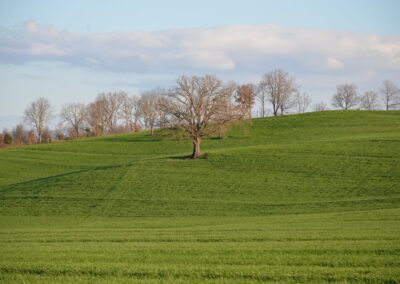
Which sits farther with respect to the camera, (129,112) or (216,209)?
(129,112)

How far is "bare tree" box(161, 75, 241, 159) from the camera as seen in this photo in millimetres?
59312

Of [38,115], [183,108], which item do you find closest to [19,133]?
[38,115]

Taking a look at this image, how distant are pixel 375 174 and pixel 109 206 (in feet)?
77.1

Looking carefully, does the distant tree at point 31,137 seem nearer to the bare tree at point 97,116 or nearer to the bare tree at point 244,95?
the bare tree at point 97,116

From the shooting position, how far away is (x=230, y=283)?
10.8 meters

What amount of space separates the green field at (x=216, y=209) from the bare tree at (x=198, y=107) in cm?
319

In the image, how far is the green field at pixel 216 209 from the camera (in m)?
12.4

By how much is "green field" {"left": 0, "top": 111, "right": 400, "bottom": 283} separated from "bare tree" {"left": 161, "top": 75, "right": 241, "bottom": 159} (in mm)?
3194

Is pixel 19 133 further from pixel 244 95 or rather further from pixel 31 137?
pixel 244 95

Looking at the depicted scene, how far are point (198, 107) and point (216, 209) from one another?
75.2 feet

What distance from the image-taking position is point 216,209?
1511 inches

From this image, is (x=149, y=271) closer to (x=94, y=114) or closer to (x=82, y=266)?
(x=82, y=266)

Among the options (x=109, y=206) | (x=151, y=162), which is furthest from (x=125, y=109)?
(x=109, y=206)

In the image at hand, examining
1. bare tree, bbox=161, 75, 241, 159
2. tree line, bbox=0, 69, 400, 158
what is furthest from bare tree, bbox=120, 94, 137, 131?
bare tree, bbox=161, 75, 241, 159
